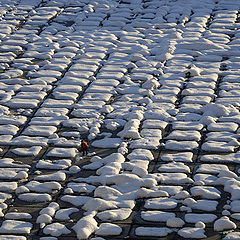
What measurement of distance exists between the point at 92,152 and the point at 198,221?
1916mm

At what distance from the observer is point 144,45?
1187 cm

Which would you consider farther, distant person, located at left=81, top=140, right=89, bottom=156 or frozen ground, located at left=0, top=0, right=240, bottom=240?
distant person, located at left=81, top=140, right=89, bottom=156

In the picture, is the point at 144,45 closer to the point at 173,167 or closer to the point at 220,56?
the point at 220,56

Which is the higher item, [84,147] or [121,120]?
[121,120]

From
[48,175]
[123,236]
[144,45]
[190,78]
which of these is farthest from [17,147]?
[144,45]

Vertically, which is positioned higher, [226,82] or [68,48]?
[68,48]

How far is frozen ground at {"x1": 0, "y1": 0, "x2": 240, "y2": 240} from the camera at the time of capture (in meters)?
7.02

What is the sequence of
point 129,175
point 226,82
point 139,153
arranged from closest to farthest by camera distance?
point 129,175
point 139,153
point 226,82

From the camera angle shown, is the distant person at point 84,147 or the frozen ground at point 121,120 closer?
the frozen ground at point 121,120

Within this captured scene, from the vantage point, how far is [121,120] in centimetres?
909

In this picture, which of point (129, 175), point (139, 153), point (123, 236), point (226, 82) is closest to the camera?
point (123, 236)

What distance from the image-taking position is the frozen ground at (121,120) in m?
7.02

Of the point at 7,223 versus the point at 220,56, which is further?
the point at 220,56

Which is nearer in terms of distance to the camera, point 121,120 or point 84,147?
point 84,147
